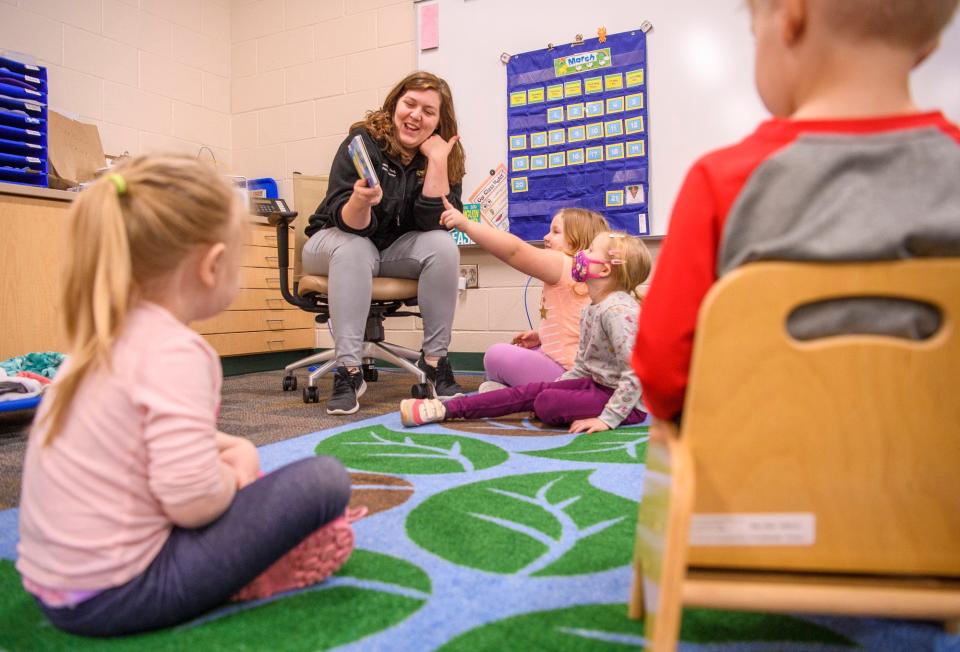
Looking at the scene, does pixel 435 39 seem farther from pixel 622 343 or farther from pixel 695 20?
pixel 622 343

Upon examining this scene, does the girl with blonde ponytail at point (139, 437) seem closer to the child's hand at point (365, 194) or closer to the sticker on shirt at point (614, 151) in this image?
the child's hand at point (365, 194)

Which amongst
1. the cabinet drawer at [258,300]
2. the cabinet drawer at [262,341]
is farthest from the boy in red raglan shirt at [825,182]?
the cabinet drawer at [258,300]

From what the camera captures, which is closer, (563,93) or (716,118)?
(716,118)

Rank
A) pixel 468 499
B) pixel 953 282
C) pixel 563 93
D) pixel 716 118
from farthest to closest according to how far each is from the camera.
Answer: pixel 563 93
pixel 716 118
pixel 468 499
pixel 953 282

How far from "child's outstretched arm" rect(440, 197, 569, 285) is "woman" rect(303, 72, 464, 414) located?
0.27 meters

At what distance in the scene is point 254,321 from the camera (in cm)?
338

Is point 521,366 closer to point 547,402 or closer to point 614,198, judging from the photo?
point 547,402

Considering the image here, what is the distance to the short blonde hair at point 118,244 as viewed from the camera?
2.21 feet

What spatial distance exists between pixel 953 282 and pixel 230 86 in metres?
4.21

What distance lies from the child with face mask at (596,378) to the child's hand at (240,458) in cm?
96

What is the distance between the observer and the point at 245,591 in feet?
2.61

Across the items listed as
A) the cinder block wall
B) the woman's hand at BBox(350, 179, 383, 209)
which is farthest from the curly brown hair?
the cinder block wall

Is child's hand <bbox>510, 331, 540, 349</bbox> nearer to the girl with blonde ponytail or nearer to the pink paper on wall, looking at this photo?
the girl with blonde ponytail

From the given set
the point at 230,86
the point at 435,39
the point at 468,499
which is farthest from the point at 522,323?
the point at 230,86
